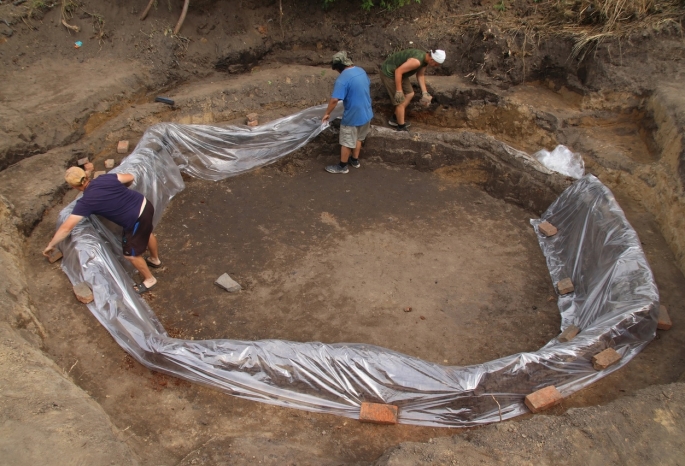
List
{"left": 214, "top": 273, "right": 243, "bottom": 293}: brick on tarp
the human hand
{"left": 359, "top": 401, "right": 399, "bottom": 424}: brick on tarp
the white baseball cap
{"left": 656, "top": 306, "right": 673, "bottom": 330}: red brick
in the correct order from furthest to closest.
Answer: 1. the human hand
2. the white baseball cap
3. {"left": 214, "top": 273, "right": 243, "bottom": 293}: brick on tarp
4. {"left": 656, "top": 306, "right": 673, "bottom": 330}: red brick
5. {"left": 359, "top": 401, "right": 399, "bottom": 424}: brick on tarp

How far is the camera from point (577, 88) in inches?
252

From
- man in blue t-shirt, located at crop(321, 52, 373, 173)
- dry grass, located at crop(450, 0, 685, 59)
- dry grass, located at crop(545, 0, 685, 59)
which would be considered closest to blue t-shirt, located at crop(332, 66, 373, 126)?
man in blue t-shirt, located at crop(321, 52, 373, 173)

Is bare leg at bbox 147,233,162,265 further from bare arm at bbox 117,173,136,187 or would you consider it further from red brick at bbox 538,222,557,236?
red brick at bbox 538,222,557,236

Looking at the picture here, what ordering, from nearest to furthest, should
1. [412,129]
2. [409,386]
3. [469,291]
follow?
[409,386] → [469,291] → [412,129]

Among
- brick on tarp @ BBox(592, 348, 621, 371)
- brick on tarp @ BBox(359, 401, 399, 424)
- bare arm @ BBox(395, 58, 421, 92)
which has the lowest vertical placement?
brick on tarp @ BBox(359, 401, 399, 424)

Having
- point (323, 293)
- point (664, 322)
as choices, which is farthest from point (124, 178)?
point (664, 322)

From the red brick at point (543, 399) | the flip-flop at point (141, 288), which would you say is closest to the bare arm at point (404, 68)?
the flip-flop at point (141, 288)

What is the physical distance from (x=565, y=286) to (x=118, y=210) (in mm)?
4164

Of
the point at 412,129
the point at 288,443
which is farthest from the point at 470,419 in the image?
the point at 412,129

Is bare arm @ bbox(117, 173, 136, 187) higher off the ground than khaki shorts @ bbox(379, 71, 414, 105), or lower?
higher

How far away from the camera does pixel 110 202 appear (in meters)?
4.07

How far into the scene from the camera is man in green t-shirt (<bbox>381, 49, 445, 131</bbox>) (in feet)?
20.3

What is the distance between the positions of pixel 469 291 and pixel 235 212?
284cm

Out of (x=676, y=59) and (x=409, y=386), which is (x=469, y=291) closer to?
(x=409, y=386)
